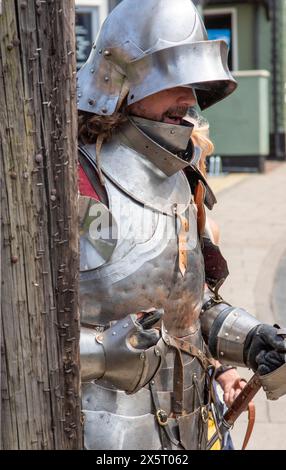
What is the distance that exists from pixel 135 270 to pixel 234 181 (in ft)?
34.4

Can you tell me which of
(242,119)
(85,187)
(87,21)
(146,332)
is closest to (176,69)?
(85,187)

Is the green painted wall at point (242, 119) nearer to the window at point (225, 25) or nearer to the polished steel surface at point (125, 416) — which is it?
the window at point (225, 25)

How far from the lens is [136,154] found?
2633 mm

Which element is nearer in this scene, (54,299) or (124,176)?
(54,299)

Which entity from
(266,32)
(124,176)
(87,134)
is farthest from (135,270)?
(266,32)

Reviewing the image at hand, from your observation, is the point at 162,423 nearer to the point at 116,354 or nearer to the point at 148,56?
the point at 116,354

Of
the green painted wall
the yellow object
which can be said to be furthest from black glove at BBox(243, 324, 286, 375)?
the green painted wall

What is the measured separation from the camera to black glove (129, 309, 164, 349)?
215 cm

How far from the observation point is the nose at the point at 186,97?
2.61m

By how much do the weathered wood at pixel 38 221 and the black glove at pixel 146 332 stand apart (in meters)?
0.45

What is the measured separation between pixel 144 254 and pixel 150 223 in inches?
4.4

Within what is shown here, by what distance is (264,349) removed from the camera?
2762mm

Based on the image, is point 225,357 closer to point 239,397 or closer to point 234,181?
point 239,397

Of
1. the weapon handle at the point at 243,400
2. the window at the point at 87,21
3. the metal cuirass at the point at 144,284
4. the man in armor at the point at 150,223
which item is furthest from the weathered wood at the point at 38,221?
the window at the point at 87,21
